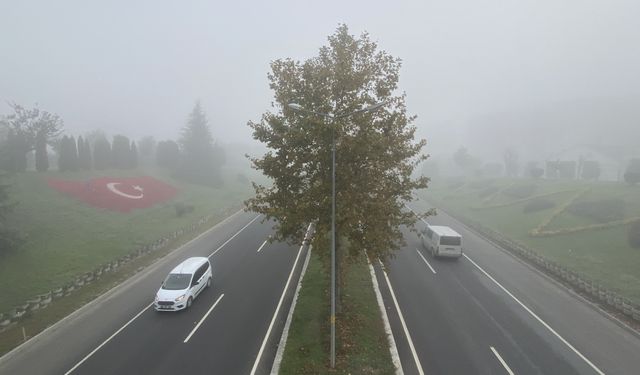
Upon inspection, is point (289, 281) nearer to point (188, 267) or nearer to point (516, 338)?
point (188, 267)

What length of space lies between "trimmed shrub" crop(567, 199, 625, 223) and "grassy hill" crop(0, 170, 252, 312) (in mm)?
44136

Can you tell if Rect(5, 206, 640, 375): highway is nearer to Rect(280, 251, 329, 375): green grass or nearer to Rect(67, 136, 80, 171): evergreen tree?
Rect(280, 251, 329, 375): green grass

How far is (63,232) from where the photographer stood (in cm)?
3344

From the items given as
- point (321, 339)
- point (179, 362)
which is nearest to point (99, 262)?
point (179, 362)

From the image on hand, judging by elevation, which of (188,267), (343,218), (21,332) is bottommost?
(21,332)

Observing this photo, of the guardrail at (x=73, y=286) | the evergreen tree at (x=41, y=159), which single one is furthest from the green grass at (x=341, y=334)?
the evergreen tree at (x=41, y=159)

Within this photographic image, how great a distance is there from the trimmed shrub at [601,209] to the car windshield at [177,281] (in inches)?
1553

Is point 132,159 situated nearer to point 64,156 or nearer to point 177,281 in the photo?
point 64,156

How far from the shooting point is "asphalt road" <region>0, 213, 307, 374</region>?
1549 cm

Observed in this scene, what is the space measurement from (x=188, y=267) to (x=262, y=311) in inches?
218

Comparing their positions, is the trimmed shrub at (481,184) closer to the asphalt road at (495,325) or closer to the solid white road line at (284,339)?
the asphalt road at (495,325)

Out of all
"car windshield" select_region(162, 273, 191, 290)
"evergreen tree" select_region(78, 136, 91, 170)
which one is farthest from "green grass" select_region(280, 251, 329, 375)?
"evergreen tree" select_region(78, 136, 91, 170)

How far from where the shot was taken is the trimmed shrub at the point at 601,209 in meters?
38.1

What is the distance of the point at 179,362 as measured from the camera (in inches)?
611
